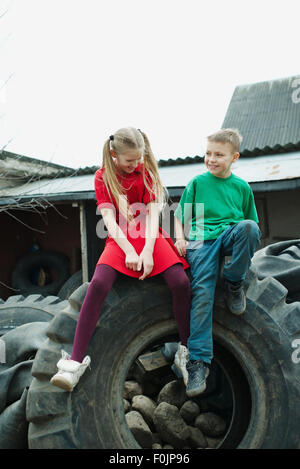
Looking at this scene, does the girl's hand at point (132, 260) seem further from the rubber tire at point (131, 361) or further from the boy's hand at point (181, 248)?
the boy's hand at point (181, 248)

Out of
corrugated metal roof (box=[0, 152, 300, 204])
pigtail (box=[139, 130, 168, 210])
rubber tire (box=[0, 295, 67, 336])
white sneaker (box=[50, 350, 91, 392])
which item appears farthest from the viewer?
corrugated metal roof (box=[0, 152, 300, 204])

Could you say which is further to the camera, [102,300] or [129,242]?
[129,242]

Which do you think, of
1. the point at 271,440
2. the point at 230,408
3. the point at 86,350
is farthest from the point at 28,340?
the point at 271,440

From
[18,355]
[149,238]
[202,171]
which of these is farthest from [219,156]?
[202,171]

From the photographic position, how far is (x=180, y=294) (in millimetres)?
2062

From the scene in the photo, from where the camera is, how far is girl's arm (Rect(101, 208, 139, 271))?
2082mm

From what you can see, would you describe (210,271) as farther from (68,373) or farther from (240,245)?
(68,373)

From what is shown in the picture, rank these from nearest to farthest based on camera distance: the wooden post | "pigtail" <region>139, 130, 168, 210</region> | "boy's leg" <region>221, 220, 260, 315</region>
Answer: "boy's leg" <region>221, 220, 260, 315</region>, "pigtail" <region>139, 130, 168, 210</region>, the wooden post

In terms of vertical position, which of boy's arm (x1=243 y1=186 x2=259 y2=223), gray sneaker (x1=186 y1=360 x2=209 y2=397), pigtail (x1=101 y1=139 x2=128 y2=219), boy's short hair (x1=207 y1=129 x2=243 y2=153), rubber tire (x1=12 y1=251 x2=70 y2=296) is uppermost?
boy's short hair (x1=207 y1=129 x2=243 y2=153)

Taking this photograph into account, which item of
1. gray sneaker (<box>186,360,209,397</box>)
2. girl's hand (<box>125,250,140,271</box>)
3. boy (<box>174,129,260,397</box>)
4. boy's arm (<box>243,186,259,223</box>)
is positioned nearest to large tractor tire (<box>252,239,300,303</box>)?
boy's arm (<box>243,186,259,223</box>)

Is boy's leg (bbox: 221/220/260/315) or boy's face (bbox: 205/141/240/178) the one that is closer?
boy's leg (bbox: 221/220/260/315)

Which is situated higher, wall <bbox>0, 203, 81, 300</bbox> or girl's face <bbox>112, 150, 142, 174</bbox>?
girl's face <bbox>112, 150, 142, 174</bbox>

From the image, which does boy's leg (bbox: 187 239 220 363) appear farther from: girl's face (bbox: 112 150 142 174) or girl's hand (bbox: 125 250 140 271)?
girl's face (bbox: 112 150 142 174)

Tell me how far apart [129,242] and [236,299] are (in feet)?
2.31
